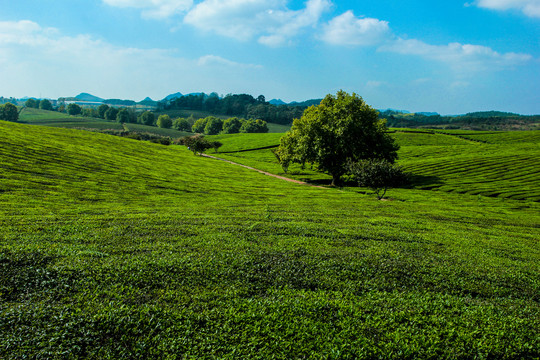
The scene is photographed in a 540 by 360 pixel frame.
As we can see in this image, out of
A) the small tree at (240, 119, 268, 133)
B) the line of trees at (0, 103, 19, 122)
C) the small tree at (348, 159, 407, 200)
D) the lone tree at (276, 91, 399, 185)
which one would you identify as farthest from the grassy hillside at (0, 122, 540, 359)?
the line of trees at (0, 103, 19, 122)

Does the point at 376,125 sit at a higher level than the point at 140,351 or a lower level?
higher

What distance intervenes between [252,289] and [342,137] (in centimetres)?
5241

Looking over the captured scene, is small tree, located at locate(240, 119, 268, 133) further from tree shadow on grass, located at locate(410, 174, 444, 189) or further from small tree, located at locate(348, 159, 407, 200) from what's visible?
small tree, located at locate(348, 159, 407, 200)

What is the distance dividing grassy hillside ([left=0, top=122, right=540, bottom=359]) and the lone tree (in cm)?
3890

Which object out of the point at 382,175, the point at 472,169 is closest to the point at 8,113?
the point at 382,175

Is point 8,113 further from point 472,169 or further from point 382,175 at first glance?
point 472,169

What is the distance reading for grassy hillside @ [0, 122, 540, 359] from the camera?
8.32 metres

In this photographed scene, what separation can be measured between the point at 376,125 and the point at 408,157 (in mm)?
31367

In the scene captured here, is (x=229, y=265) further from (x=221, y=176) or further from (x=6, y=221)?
(x=221, y=176)

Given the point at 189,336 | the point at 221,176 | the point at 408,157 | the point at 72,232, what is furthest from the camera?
the point at 408,157

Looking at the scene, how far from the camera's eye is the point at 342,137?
2343 inches

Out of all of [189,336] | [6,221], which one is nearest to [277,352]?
[189,336]

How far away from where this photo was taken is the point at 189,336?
844 centimetres

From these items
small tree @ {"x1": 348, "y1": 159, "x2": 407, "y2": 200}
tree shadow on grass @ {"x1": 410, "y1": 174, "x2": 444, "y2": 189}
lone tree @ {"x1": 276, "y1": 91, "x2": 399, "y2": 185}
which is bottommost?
tree shadow on grass @ {"x1": 410, "y1": 174, "x2": 444, "y2": 189}
